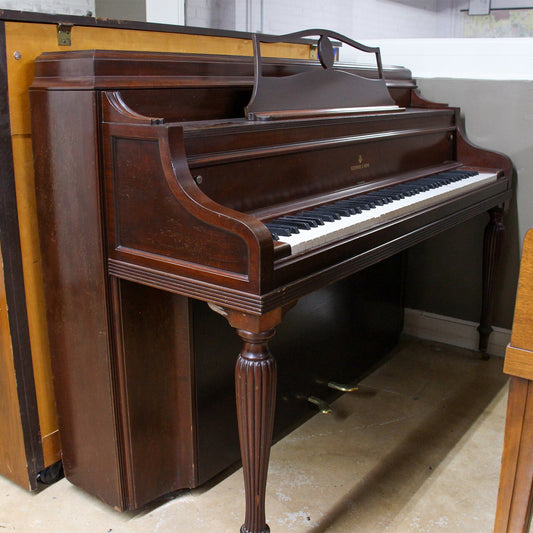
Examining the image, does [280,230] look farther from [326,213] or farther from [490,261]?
[490,261]

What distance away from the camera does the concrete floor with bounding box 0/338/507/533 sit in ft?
6.23

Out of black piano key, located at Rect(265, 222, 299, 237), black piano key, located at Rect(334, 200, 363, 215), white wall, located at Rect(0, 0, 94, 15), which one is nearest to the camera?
black piano key, located at Rect(265, 222, 299, 237)

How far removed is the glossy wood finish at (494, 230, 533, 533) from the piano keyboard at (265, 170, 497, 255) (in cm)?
50

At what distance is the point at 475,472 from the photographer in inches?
85.6

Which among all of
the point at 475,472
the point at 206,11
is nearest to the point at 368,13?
the point at 206,11

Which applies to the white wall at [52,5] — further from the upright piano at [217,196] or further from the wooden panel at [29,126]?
the upright piano at [217,196]

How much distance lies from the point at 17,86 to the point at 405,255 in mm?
1820

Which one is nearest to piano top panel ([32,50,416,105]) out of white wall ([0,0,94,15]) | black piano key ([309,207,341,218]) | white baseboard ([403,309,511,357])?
black piano key ([309,207,341,218])

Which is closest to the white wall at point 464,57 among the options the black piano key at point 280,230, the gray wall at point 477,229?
the gray wall at point 477,229

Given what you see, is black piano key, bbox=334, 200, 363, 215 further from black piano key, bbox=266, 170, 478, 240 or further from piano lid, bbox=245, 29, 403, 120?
piano lid, bbox=245, 29, 403, 120

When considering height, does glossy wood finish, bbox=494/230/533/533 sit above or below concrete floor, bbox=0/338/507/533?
above

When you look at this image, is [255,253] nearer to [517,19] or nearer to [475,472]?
[475,472]

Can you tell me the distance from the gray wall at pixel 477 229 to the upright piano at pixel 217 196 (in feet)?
2.90

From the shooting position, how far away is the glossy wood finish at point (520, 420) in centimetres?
126
